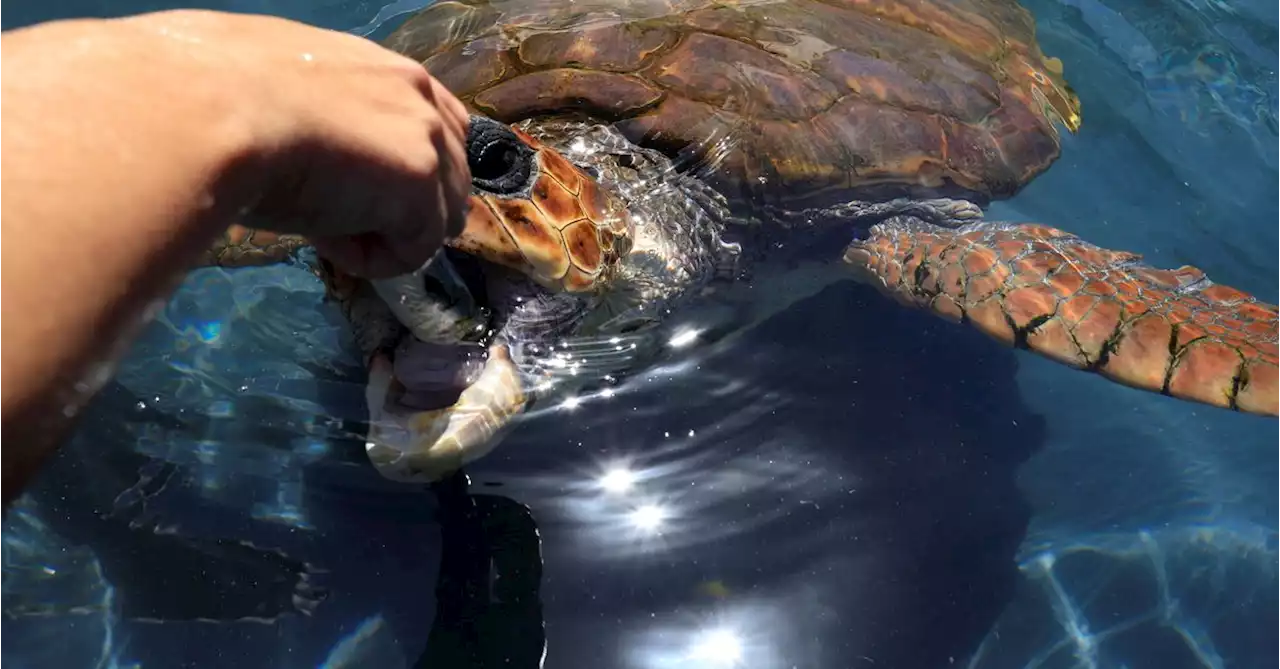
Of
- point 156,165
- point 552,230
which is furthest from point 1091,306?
point 156,165

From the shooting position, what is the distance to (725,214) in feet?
9.18

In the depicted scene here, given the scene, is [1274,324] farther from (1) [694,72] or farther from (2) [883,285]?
(1) [694,72]

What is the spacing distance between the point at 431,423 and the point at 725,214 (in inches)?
50.1

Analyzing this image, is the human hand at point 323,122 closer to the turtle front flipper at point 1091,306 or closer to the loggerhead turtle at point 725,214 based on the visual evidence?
the loggerhead turtle at point 725,214

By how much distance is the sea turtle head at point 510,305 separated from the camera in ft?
6.24

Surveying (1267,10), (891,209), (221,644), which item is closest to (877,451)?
(891,209)

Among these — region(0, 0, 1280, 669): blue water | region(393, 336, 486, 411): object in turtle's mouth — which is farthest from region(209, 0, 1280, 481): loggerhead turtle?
region(0, 0, 1280, 669): blue water

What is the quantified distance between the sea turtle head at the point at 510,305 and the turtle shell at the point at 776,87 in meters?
0.34

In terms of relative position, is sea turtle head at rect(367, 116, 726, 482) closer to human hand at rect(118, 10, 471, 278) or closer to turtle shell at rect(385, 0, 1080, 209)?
turtle shell at rect(385, 0, 1080, 209)

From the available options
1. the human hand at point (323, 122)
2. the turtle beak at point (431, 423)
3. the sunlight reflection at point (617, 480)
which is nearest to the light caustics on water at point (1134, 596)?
the sunlight reflection at point (617, 480)

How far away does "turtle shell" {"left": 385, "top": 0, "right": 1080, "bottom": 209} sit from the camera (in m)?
2.67

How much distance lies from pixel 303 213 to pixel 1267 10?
5217mm

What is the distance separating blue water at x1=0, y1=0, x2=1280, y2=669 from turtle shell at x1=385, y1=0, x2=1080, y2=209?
0.49 m

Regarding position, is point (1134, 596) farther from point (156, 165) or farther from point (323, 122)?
point (156, 165)
